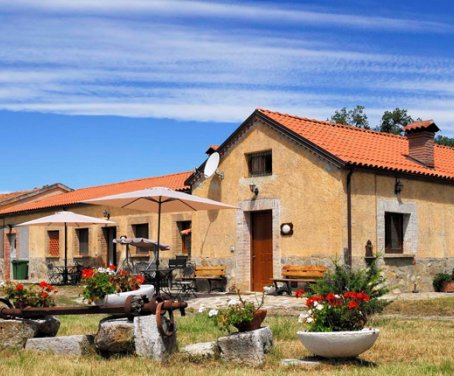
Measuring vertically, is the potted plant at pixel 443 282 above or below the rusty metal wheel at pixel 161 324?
below

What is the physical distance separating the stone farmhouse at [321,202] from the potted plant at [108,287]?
325 inches

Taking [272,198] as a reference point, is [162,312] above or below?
below

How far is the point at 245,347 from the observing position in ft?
23.9

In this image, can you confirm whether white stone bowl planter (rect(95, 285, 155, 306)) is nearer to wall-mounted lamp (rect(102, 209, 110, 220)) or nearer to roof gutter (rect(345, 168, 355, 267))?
roof gutter (rect(345, 168, 355, 267))

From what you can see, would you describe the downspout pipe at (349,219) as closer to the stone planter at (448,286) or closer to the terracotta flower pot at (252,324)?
the stone planter at (448,286)

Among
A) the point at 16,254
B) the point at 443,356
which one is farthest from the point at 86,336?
the point at 16,254

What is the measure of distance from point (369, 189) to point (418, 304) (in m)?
3.86

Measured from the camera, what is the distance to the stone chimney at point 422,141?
61.3ft

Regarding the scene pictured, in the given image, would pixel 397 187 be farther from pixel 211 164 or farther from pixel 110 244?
pixel 110 244

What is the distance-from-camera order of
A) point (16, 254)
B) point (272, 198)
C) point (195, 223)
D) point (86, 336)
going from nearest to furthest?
point (86, 336)
point (272, 198)
point (195, 223)
point (16, 254)

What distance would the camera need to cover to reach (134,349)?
24.9 ft

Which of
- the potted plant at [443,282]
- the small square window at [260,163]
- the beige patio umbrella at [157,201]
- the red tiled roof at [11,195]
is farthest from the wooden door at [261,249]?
the red tiled roof at [11,195]

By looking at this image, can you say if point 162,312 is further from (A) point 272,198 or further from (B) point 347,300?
(A) point 272,198

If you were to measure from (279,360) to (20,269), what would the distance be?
22434mm
